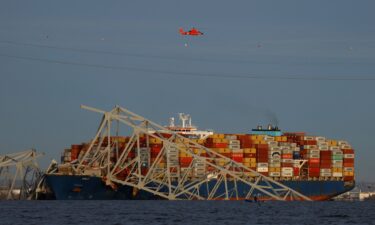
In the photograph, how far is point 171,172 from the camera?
15688cm

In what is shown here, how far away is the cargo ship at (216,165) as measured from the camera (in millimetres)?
148625

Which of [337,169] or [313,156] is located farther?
[337,169]

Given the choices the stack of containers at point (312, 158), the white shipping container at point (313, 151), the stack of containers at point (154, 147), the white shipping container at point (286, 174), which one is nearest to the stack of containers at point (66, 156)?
the stack of containers at point (154, 147)

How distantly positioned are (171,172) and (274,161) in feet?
52.5

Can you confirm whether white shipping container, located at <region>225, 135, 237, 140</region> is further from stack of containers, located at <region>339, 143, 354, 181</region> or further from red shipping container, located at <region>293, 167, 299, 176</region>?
stack of containers, located at <region>339, 143, 354, 181</region>

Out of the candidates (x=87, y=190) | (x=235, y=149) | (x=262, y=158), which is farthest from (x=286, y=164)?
(x=87, y=190)

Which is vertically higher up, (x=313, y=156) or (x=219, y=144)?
(x=219, y=144)

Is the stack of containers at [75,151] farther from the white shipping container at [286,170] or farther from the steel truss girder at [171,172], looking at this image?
the white shipping container at [286,170]

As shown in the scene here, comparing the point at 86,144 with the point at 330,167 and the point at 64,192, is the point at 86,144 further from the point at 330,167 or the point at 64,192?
the point at 330,167

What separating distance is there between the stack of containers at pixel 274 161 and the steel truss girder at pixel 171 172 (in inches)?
95.5

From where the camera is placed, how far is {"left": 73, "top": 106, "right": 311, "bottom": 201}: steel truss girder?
14600cm

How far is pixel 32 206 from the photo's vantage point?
433ft

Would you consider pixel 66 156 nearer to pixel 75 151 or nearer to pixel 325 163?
pixel 75 151

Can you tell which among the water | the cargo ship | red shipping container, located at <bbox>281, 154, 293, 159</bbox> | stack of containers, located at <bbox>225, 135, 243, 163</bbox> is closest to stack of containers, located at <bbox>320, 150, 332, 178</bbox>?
the cargo ship
